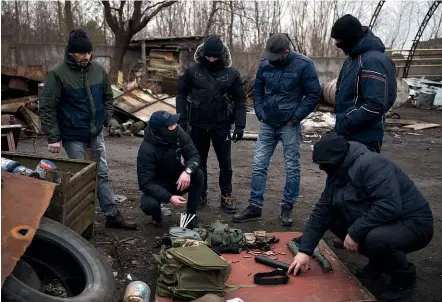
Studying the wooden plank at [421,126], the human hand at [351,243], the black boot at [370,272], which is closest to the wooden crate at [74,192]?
the human hand at [351,243]

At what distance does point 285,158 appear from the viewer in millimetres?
4805

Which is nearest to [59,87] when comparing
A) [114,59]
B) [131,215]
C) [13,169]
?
[13,169]

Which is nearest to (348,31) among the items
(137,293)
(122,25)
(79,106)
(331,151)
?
(331,151)

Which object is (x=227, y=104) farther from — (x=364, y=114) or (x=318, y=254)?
(x=318, y=254)

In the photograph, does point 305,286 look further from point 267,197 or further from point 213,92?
point 267,197

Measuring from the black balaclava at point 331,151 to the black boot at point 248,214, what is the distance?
1.87 meters

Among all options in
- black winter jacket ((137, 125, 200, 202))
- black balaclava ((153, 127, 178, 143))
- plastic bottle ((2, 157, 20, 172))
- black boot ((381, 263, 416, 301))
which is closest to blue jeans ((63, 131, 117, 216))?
black winter jacket ((137, 125, 200, 202))

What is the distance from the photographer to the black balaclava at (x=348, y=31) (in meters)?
3.82

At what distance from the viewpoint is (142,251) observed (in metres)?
4.16

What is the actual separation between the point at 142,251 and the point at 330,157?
1.99m

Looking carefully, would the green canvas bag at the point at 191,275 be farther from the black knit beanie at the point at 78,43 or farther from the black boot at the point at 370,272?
the black knit beanie at the point at 78,43

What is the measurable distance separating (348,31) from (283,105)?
3.47 ft

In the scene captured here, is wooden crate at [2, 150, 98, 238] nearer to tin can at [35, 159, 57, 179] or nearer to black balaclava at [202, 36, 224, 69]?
tin can at [35, 159, 57, 179]

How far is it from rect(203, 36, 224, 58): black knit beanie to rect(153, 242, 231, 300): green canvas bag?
2324mm
